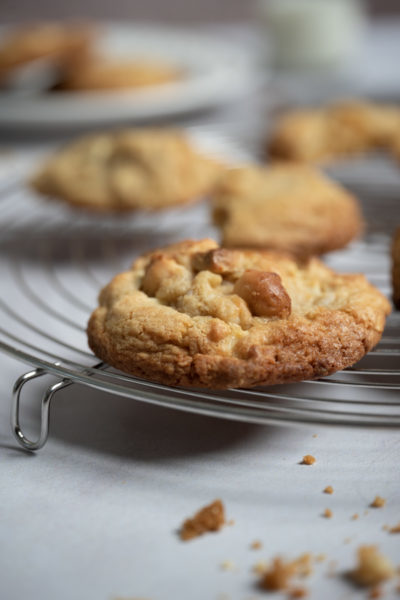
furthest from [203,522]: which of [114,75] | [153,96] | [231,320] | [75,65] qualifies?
[75,65]

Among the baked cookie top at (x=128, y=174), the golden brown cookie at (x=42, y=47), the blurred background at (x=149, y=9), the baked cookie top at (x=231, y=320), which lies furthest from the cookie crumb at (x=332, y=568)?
the blurred background at (x=149, y=9)

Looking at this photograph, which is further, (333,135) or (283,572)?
(333,135)

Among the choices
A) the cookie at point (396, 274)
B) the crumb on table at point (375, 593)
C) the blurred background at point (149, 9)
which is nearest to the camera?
the crumb on table at point (375, 593)

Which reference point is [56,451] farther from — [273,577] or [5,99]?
[5,99]

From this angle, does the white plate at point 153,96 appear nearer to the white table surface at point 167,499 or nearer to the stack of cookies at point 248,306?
the stack of cookies at point 248,306

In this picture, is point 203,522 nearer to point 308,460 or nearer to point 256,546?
point 256,546
